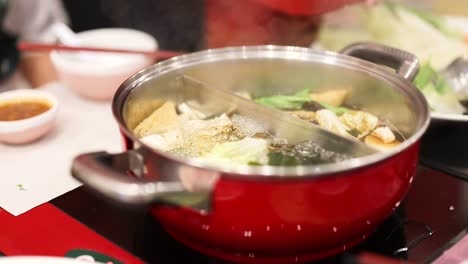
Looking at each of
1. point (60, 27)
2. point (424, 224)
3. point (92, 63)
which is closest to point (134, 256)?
point (424, 224)

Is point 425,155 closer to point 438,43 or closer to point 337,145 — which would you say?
point 337,145

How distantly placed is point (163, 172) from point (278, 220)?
0.72ft

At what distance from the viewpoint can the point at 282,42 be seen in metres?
2.19

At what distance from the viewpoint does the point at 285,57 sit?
1.46 meters

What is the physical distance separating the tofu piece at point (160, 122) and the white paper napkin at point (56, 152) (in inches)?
9.0

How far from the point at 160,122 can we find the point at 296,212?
1.75 ft

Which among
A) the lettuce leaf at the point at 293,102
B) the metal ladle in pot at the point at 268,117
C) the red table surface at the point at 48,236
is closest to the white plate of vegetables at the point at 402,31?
the lettuce leaf at the point at 293,102

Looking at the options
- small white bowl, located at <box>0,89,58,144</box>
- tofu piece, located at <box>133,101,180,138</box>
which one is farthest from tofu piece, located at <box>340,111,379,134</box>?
small white bowl, located at <box>0,89,58,144</box>

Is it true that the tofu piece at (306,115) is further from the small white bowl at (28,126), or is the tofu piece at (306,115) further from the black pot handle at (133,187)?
the small white bowl at (28,126)

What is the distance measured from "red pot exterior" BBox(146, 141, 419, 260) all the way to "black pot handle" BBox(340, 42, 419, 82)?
37 cm

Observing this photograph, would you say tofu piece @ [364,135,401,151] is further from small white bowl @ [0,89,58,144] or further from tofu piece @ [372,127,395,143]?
small white bowl @ [0,89,58,144]

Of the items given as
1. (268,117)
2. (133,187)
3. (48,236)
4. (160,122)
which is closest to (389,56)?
(268,117)

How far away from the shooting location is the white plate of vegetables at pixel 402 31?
6.88ft

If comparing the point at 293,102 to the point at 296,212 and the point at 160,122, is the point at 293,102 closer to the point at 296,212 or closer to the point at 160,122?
the point at 160,122
